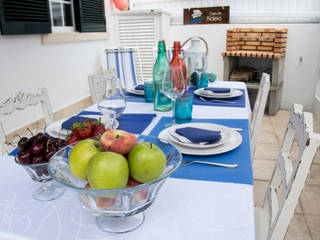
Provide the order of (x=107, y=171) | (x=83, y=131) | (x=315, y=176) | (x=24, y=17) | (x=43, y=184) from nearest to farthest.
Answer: (x=107, y=171) < (x=43, y=184) < (x=83, y=131) < (x=315, y=176) < (x=24, y=17)

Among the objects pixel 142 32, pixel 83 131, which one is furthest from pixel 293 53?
pixel 83 131

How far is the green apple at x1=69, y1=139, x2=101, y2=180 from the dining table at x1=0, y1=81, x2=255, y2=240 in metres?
0.11

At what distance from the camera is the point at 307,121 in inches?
33.0

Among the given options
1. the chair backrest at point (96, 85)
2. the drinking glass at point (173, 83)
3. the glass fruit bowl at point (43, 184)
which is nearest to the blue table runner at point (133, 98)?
the chair backrest at point (96, 85)

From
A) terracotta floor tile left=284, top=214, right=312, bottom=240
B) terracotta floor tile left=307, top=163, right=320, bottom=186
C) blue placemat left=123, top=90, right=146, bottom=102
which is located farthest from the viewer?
terracotta floor tile left=307, top=163, right=320, bottom=186

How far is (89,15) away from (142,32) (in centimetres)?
70

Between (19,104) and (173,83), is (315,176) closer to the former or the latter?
(173,83)

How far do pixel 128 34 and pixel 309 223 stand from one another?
118 inches

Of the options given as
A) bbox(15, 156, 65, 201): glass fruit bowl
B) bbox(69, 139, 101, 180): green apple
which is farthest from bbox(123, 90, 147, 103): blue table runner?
bbox(69, 139, 101, 180): green apple

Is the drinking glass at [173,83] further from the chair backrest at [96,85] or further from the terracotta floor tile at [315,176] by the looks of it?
the terracotta floor tile at [315,176]

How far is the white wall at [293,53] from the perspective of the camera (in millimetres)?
3465

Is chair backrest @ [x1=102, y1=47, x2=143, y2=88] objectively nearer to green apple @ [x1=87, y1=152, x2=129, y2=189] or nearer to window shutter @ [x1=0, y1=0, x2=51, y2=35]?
window shutter @ [x1=0, y1=0, x2=51, y2=35]

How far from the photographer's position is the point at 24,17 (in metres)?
2.39

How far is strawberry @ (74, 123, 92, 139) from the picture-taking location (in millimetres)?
882
